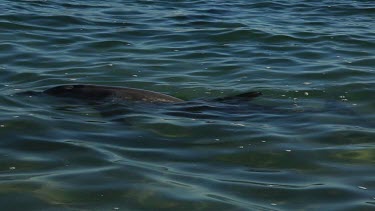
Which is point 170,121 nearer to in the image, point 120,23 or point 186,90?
point 186,90

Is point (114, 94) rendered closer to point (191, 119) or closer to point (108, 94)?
point (108, 94)

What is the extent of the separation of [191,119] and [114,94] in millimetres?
1326

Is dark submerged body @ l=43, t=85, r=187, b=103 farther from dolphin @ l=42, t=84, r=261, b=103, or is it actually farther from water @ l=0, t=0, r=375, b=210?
water @ l=0, t=0, r=375, b=210

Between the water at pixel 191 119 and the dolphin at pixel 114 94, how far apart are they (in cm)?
18

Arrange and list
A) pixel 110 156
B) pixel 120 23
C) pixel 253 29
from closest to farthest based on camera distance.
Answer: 1. pixel 110 156
2. pixel 253 29
3. pixel 120 23

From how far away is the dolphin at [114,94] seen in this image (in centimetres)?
879

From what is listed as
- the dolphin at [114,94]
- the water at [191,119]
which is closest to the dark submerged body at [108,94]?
the dolphin at [114,94]

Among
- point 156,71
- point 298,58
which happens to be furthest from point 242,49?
point 156,71

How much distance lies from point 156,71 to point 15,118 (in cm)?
344

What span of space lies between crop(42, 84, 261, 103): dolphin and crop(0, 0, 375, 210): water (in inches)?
7.3

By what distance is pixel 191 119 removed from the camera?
8.01m

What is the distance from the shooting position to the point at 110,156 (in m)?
6.58

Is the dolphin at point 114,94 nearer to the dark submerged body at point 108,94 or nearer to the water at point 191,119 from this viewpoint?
the dark submerged body at point 108,94

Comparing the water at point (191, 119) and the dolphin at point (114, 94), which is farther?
the dolphin at point (114, 94)
